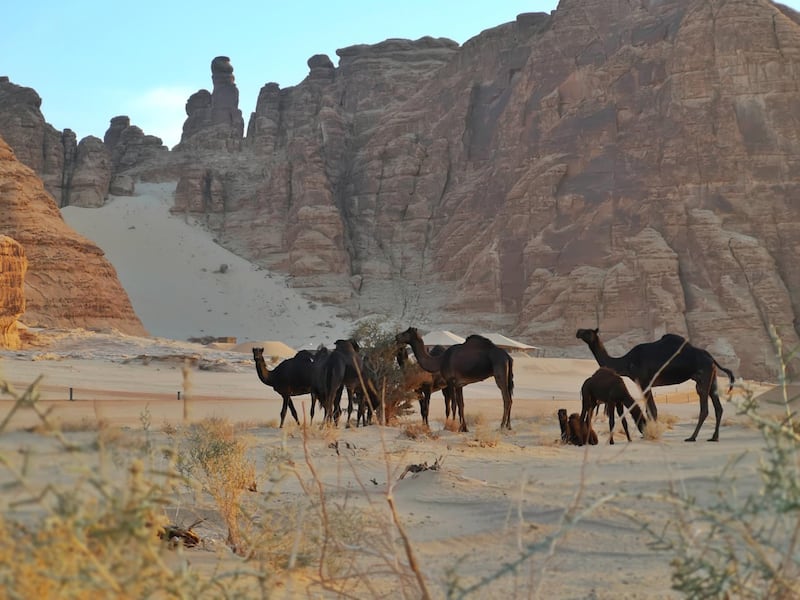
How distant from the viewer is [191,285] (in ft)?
255

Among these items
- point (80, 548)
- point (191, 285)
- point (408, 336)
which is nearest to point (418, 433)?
point (408, 336)

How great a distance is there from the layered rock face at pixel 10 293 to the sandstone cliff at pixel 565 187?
30161 millimetres

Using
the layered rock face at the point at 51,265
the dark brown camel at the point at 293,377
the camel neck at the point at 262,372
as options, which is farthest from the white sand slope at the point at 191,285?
the dark brown camel at the point at 293,377

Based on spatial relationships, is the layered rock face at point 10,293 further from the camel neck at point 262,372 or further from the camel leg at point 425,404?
the camel leg at point 425,404

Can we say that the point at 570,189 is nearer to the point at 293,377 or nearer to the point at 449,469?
the point at 293,377

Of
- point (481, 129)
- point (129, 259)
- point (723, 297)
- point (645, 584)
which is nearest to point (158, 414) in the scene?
point (645, 584)

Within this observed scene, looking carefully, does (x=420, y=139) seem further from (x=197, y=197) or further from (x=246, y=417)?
(x=246, y=417)

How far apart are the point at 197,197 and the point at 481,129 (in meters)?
31.1

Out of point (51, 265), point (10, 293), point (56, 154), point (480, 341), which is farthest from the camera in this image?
point (56, 154)

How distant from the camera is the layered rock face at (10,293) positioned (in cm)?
3603

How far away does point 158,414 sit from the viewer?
1838cm

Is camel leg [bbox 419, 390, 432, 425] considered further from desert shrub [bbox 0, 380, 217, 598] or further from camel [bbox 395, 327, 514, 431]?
desert shrub [bbox 0, 380, 217, 598]

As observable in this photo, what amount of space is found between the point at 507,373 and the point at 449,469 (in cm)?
611

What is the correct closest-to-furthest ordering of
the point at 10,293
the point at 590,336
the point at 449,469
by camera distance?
1. the point at 449,469
2. the point at 590,336
3. the point at 10,293
